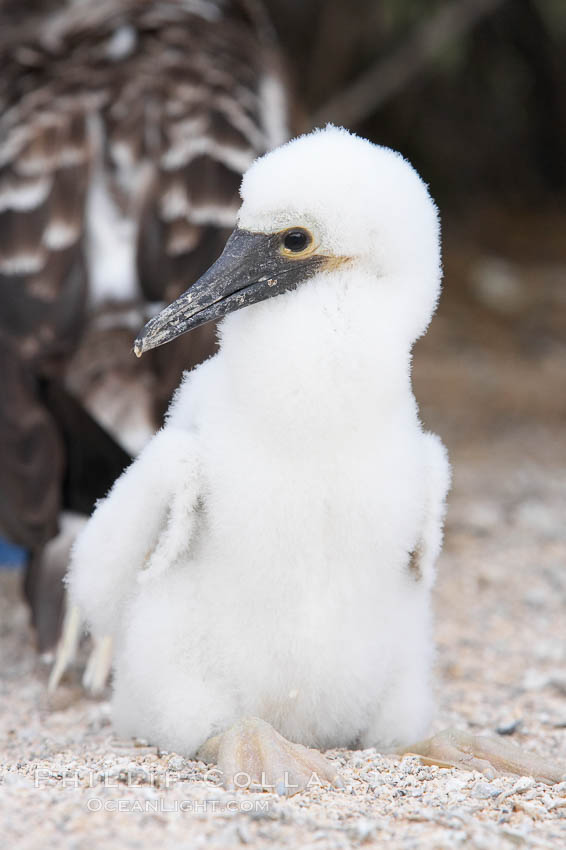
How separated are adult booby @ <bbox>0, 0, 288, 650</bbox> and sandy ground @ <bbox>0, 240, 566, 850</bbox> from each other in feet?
2.00

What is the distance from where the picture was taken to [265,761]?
7.79ft

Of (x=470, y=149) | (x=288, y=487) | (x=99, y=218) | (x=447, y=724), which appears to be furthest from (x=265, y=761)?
(x=470, y=149)

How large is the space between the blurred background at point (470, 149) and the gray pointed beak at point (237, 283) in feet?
4.05

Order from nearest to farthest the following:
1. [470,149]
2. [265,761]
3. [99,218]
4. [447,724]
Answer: [265,761]
[447,724]
[99,218]
[470,149]

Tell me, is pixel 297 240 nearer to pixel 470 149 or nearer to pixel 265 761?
pixel 265 761

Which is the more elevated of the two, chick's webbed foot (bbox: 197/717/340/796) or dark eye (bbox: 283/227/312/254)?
dark eye (bbox: 283/227/312/254)

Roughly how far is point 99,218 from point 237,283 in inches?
55.2

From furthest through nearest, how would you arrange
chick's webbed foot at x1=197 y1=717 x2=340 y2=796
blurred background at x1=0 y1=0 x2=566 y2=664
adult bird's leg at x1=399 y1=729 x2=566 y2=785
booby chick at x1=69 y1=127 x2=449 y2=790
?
blurred background at x1=0 y1=0 x2=566 y2=664, adult bird's leg at x1=399 y1=729 x2=566 y2=785, booby chick at x1=69 y1=127 x2=449 y2=790, chick's webbed foot at x1=197 y1=717 x2=340 y2=796

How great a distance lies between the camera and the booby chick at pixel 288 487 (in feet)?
8.04

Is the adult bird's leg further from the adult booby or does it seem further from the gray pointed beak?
the adult booby

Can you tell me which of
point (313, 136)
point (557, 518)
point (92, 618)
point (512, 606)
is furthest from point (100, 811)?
point (557, 518)

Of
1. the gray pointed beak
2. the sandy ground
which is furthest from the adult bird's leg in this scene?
the gray pointed beak

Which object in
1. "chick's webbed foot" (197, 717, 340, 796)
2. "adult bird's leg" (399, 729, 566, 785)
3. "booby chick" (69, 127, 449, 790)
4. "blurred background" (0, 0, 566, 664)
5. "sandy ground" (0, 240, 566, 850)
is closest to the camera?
"sandy ground" (0, 240, 566, 850)

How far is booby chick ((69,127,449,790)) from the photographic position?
2.45m
